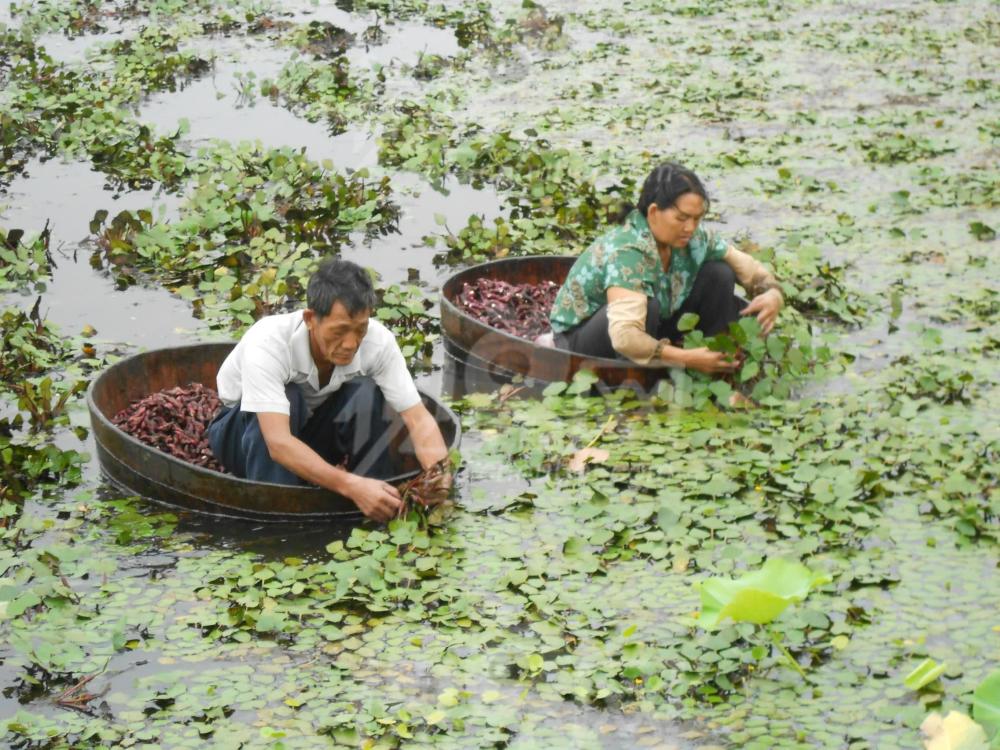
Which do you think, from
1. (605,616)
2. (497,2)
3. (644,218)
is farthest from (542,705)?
(497,2)

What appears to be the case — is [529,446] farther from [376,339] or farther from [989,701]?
[989,701]

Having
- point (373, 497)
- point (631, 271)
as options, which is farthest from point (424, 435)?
point (631, 271)

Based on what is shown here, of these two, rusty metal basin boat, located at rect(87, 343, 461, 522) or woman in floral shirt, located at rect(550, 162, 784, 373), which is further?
woman in floral shirt, located at rect(550, 162, 784, 373)

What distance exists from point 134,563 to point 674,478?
216cm

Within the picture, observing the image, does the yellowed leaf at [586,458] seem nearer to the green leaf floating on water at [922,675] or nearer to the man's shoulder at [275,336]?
the man's shoulder at [275,336]

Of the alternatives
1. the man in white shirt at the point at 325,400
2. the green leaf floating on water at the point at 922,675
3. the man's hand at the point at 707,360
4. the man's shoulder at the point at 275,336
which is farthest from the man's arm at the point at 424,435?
the green leaf floating on water at the point at 922,675

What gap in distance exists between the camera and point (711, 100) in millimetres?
12102

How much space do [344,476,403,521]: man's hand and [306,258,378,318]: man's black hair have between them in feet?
2.10

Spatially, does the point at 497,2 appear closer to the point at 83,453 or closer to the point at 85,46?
the point at 85,46

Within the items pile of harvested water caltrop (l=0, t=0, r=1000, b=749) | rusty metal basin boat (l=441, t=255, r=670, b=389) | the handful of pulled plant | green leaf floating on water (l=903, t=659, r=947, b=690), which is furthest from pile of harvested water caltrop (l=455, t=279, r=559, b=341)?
green leaf floating on water (l=903, t=659, r=947, b=690)

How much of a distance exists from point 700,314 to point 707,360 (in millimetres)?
343

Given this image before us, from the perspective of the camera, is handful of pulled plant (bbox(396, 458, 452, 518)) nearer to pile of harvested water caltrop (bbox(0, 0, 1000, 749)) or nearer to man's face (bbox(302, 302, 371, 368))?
pile of harvested water caltrop (bbox(0, 0, 1000, 749))

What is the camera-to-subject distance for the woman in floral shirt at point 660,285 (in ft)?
19.4

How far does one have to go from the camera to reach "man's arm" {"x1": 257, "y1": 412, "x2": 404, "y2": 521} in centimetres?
496
